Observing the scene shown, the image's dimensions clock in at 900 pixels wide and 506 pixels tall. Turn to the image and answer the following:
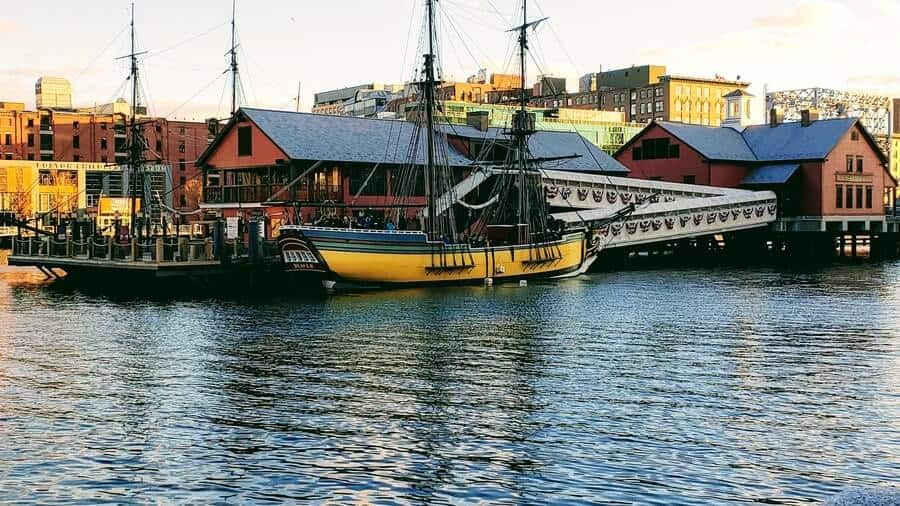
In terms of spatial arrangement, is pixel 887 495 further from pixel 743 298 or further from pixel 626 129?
pixel 626 129

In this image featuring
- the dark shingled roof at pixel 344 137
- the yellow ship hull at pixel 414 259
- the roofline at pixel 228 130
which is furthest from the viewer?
the dark shingled roof at pixel 344 137

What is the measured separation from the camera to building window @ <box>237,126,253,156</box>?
7562cm

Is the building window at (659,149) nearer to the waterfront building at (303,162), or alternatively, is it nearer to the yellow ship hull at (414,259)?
the waterfront building at (303,162)

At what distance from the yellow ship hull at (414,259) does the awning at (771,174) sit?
3417 centimetres

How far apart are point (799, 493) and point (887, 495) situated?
4.79 m

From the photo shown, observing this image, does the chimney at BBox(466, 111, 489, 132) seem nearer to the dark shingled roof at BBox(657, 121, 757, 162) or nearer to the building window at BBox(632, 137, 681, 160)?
the building window at BBox(632, 137, 681, 160)

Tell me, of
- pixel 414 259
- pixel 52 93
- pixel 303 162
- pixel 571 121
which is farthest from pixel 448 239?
pixel 52 93

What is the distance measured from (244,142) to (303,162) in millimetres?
6402

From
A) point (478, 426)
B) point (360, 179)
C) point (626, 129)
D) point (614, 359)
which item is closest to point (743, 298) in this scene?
point (614, 359)

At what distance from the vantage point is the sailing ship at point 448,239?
56406mm

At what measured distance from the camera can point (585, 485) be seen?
63.6 ft

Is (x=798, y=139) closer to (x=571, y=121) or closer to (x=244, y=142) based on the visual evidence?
(x=571, y=121)

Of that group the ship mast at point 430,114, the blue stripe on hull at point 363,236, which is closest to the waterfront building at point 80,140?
the ship mast at point 430,114

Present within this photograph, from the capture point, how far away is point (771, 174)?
3762 inches
